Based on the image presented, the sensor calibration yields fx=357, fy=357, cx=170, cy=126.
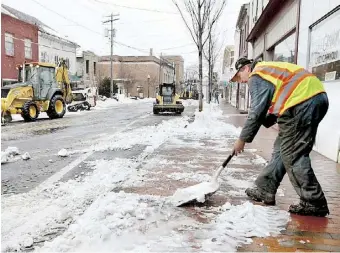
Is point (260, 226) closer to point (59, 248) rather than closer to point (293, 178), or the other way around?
point (293, 178)

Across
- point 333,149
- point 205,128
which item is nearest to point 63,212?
point 333,149

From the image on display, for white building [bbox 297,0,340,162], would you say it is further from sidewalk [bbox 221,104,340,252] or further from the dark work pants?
the dark work pants

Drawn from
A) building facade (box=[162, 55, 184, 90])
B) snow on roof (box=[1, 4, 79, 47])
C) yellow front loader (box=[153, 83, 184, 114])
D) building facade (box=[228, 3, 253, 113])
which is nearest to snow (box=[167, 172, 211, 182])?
yellow front loader (box=[153, 83, 184, 114])

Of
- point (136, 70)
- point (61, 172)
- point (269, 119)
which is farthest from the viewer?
point (136, 70)

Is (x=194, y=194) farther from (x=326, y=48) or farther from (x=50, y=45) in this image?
(x=50, y=45)

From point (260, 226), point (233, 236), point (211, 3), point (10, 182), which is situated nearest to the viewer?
point (233, 236)

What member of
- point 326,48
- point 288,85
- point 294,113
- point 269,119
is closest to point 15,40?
point 326,48

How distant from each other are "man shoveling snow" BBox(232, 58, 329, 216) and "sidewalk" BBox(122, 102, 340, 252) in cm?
28

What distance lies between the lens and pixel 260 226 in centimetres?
316

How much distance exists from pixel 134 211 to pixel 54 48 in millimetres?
33209

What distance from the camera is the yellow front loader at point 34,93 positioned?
1568 cm

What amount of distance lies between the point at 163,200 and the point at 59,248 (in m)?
1.43

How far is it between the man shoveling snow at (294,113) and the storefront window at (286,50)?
276 inches

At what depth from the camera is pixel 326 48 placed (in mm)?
7012
